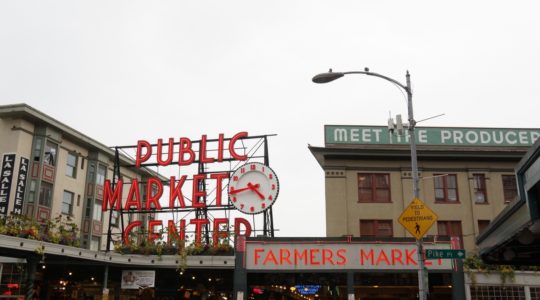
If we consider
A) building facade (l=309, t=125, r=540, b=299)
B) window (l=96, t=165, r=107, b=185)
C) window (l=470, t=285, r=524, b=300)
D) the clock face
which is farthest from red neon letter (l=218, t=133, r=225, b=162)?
window (l=96, t=165, r=107, b=185)

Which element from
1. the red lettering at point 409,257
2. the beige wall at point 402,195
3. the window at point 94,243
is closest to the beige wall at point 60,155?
the window at point 94,243

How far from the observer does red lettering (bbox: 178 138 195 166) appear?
129ft

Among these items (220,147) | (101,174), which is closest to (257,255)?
(220,147)

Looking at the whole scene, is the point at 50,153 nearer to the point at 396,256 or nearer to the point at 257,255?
the point at 257,255

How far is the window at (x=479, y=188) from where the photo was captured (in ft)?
120

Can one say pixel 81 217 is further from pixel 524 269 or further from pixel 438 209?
pixel 524 269

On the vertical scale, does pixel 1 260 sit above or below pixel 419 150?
below

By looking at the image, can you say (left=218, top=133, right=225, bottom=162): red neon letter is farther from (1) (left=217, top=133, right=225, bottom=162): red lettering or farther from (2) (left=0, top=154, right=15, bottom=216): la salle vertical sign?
(2) (left=0, top=154, right=15, bottom=216): la salle vertical sign

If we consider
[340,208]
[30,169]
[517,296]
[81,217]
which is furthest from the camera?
[81,217]

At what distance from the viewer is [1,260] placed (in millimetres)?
37125

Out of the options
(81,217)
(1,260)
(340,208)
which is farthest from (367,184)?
(81,217)

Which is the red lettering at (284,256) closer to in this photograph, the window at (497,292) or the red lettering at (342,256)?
the red lettering at (342,256)

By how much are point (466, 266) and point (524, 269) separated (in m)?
3.24

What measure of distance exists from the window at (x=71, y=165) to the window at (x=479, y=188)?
35259mm
